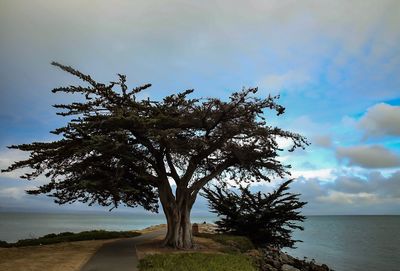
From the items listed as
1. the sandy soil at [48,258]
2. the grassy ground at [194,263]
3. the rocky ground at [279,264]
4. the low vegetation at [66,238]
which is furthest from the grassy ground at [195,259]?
the low vegetation at [66,238]

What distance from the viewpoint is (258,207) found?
2816 centimetres

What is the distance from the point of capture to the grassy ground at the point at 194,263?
51.2 ft

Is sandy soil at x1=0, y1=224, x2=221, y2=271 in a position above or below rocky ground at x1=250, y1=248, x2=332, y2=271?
above

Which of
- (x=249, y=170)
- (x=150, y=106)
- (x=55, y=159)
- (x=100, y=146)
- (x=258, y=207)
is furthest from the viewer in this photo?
(x=258, y=207)

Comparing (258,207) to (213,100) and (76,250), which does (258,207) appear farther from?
(76,250)

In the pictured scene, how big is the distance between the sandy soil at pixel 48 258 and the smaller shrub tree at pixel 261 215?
10983 millimetres

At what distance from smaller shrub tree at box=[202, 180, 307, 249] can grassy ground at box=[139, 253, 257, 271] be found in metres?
9.32

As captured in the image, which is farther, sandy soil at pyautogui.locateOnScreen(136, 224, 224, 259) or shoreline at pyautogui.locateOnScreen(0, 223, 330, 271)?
sandy soil at pyautogui.locateOnScreen(136, 224, 224, 259)

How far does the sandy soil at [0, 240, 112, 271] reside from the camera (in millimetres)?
15172

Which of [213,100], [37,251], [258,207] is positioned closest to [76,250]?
[37,251]

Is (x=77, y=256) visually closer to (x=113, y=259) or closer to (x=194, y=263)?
(x=113, y=259)

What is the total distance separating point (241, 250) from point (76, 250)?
9522 millimetres

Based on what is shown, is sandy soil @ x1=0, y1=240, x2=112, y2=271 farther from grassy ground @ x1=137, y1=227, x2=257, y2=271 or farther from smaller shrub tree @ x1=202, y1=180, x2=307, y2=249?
smaller shrub tree @ x1=202, y1=180, x2=307, y2=249

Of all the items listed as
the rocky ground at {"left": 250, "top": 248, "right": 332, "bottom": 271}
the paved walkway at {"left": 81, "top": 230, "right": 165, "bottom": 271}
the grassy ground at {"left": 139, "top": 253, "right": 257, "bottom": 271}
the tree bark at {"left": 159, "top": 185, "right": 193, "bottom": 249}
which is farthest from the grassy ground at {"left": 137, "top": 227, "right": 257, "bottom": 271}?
the rocky ground at {"left": 250, "top": 248, "right": 332, "bottom": 271}
